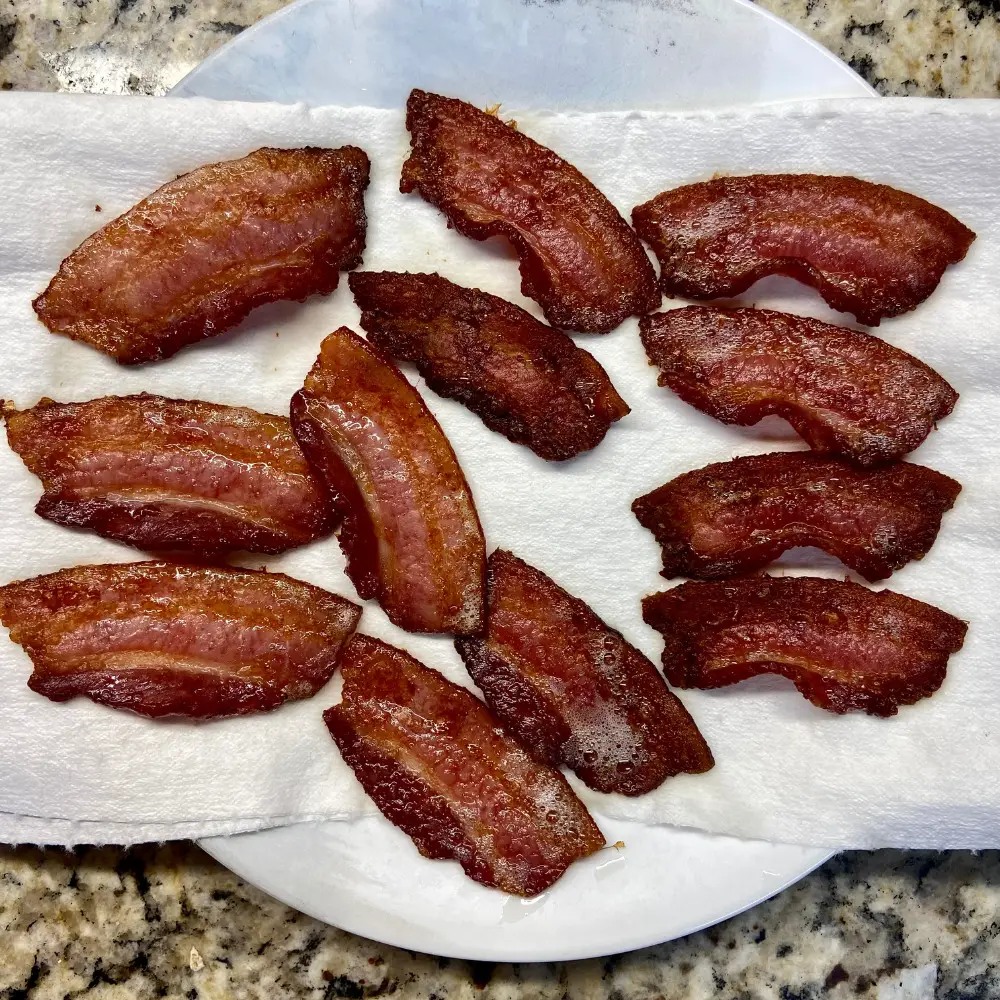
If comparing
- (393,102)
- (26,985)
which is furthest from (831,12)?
(26,985)

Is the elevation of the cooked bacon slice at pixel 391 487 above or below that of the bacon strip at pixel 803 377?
below

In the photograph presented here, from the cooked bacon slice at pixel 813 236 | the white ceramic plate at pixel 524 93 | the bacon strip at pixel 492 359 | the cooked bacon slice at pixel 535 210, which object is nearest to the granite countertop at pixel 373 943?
the white ceramic plate at pixel 524 93

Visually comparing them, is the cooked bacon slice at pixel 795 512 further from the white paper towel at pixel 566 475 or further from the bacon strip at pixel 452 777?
the bacon strip at pixel 452 777

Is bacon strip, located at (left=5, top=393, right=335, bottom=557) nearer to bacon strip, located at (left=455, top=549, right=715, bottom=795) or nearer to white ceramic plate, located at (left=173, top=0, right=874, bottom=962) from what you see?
bacon strip, located at (left=455, top=549, right=715, bottom=795)

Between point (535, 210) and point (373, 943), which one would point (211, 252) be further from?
point (373, 943)

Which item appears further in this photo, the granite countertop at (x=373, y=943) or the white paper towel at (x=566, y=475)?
the granite countertop at (x=373, y=943)

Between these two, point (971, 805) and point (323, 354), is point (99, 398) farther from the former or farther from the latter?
point (971, 805)
